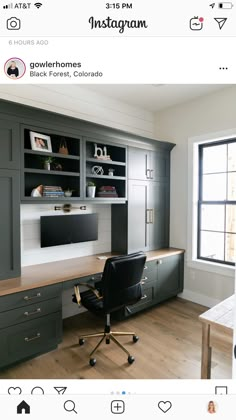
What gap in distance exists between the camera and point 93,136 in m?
2.57

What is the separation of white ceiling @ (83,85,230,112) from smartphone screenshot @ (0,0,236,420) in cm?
3

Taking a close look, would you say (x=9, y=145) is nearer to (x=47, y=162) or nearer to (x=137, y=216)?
(x=47, y=162)

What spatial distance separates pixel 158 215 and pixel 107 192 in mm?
959

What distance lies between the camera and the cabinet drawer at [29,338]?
1.82 meters

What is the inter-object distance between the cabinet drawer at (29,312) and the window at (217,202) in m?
2.12

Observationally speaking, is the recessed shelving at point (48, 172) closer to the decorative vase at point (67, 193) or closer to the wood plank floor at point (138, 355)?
the decorative vase at point (67, 193)

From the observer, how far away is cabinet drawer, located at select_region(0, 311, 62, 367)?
5.97 feet
